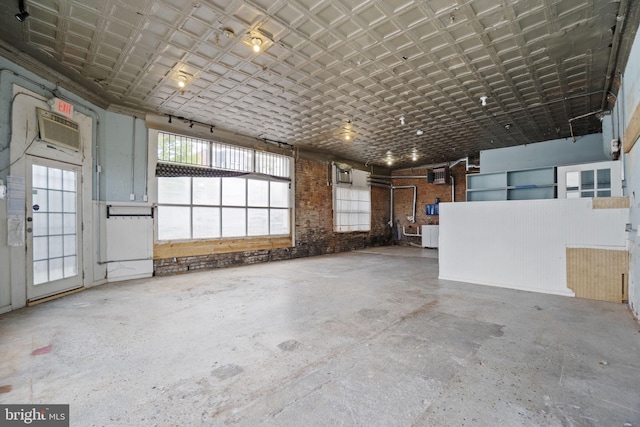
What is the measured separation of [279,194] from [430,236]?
7050 millimetres

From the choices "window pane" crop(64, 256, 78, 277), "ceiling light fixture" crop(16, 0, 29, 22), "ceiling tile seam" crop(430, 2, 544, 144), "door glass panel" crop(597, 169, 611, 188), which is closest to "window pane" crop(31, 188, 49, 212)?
"window pane" crop(64, 256, 78, 277)

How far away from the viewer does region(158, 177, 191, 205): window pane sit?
22.5ft

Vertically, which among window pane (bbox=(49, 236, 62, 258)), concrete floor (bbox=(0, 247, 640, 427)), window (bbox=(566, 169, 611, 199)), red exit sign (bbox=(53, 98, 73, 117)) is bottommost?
concrete floor (bbox=(0, 247, 640, 427))

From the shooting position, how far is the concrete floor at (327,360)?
1.91m

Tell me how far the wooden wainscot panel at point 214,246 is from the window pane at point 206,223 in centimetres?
20

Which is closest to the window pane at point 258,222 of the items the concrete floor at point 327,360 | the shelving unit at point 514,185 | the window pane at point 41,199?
the concrete floor at point 327,360

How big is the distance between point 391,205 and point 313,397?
12731mm

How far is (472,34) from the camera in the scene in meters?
3.86

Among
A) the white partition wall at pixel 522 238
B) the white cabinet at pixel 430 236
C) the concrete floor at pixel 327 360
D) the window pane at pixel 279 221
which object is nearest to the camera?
the concrete floor at pixel 327 360

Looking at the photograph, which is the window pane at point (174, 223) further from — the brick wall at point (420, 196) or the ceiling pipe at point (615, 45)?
the brick wall at point (420, 196)

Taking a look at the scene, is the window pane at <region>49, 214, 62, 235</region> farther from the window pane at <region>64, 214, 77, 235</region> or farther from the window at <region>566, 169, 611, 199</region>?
the window at <region>566, 169, 611, 199</region>

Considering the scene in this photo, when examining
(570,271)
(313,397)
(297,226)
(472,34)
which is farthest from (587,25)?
(297,226)

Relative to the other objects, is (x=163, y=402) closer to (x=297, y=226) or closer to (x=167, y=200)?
(x=167, y=200)

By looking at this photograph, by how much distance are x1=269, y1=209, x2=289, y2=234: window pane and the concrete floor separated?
4.61 m
